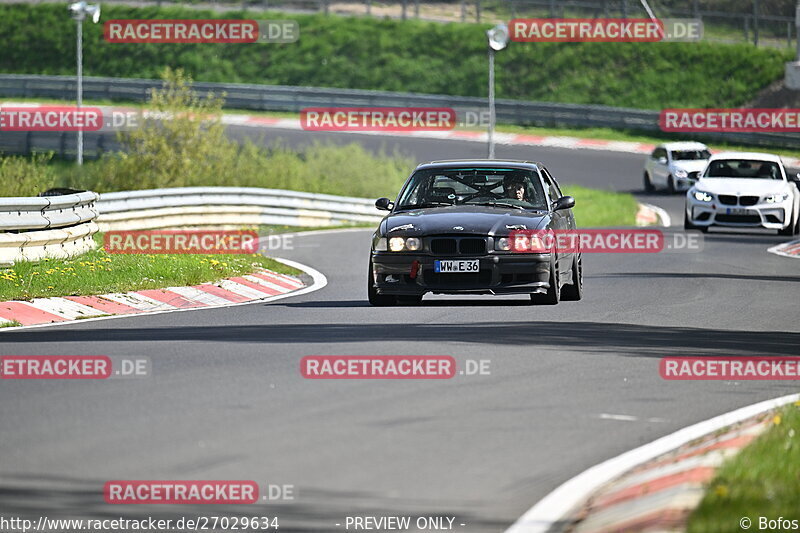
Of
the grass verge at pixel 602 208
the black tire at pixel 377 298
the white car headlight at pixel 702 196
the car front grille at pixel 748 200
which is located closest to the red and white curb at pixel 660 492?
the black tire at pixel 377 298

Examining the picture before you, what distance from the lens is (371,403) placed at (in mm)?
10195

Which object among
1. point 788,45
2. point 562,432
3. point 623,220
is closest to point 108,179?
point 623,220

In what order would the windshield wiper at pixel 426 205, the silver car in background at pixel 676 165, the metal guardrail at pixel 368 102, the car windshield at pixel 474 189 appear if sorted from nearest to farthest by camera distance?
the windshield wiper at pixel 426 205 → the car windshield at pixel 474 189 → the silver car in background at pixel 676 165 → the metal guardrail at pixel 368 102

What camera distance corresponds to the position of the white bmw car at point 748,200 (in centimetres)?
2833

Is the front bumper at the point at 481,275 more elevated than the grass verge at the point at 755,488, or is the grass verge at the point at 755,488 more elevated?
the front bumper at the point at 481,275

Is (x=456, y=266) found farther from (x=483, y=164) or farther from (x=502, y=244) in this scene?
(x=483, y=164)

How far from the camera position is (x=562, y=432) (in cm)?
923

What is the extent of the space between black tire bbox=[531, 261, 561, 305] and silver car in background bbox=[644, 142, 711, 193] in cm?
2806

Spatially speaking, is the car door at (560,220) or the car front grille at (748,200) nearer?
the car door at (560,220)

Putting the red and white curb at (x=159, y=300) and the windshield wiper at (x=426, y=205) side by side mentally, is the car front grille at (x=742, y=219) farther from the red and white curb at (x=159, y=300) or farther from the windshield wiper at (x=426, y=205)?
the windshield wiper at (x=426, y=205)

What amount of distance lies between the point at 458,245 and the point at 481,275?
37cm

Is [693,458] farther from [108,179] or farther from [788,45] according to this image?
[788,45]

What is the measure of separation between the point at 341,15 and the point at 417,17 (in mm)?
4274

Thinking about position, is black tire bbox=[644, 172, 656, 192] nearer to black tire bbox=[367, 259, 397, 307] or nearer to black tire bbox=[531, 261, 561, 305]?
black tire bbox=[531, 261, 561, 305]
